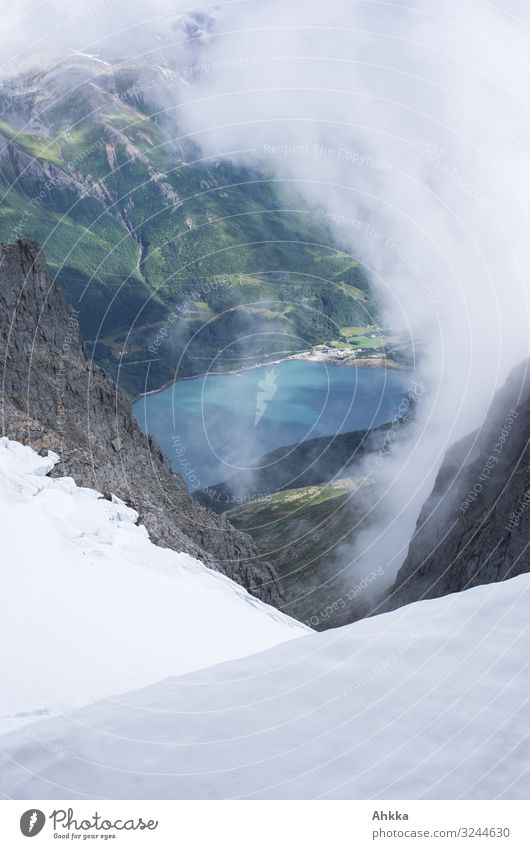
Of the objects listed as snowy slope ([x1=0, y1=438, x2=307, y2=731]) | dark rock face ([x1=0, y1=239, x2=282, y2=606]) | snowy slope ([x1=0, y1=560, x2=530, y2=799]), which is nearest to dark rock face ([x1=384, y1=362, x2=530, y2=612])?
dark rock face ([x1=0, y1=239, x2=282, y2=606])

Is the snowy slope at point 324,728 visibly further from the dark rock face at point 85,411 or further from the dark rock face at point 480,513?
the dark rock face at point 480,513

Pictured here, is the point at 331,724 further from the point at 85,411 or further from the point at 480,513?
the point at 480,513

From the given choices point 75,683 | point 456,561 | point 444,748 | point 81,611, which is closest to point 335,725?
point 444,748

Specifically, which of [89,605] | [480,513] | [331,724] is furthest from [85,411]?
[331,724]

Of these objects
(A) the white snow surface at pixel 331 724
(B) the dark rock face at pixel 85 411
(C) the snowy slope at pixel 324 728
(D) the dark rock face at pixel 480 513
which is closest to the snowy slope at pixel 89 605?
(A) the white snow surface at pixel 331 724

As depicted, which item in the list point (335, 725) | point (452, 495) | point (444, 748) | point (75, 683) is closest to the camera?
point (444, 748)
